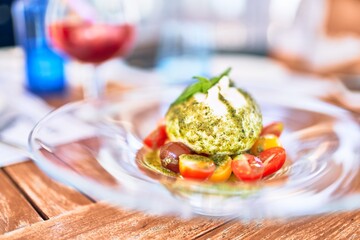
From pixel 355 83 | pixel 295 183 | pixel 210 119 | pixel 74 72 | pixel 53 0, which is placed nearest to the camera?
pixel 295 183

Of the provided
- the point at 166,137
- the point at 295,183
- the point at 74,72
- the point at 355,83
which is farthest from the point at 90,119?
the point at 355,83

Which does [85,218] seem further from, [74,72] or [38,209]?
[74,72]

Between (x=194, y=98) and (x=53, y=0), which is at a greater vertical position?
(x=53, y=0)

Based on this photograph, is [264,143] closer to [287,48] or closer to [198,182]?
[198,182]

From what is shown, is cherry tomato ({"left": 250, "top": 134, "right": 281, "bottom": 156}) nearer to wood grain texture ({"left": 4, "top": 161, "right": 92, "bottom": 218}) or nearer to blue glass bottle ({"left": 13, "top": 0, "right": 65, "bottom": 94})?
wood grain texture ({"left": 4, "top": 161, "right": 92, "bottom": 218})

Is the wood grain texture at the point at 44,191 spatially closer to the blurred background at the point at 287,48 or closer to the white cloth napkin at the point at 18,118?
the white cloth napkin at the point at 18,118

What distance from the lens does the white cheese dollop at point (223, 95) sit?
696mm

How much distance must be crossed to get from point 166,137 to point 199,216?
20cm

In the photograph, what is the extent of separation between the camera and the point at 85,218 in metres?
0.59

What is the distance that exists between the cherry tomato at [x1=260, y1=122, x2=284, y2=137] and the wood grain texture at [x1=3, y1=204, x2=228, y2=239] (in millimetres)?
227

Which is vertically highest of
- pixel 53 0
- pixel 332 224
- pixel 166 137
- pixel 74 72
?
pixel 53 0

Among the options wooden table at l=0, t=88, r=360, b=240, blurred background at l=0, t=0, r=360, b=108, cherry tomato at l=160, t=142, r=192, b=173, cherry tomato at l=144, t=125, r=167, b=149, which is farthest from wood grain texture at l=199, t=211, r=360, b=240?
blurred background at l=0, t=0, r=360, b=108

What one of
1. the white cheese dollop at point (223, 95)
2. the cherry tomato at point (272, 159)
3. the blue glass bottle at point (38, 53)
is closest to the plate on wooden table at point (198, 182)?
the cherry tomato at point (272, 159)

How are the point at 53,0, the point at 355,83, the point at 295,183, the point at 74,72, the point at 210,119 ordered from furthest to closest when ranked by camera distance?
1. the point at 74,72
2. the point at 355,83
3. the point at 53,0
4. the point at 210,119
5. the point at 295,183
